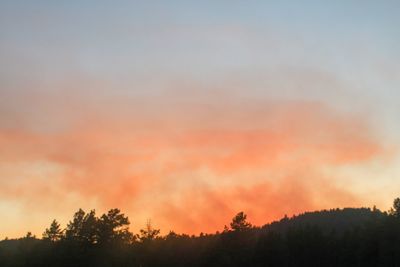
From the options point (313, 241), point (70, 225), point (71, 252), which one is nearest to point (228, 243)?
point (313, 241)

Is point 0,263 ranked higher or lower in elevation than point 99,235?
lower

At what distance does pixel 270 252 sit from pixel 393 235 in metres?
27.9

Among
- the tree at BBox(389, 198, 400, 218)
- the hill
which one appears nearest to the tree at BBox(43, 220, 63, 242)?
the hill

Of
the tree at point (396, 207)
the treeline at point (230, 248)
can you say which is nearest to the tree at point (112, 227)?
the treeline at point (230, 248)

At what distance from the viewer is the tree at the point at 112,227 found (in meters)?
123

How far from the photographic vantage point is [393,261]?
310 feet

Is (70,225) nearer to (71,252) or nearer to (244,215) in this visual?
(71,252)

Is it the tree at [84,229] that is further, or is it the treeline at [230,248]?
the tree at [84,229]

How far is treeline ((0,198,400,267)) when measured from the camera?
10125 cm

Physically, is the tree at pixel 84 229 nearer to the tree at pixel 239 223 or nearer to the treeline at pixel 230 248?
the treeline at pixel 230 248

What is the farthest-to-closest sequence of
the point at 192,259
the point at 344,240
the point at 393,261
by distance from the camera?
the point at 192,259, the point at 344,240, the point at 393,261

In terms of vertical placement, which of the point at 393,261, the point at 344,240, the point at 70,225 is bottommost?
the point at 393,261

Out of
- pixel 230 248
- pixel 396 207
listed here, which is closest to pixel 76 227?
pixel 230 248

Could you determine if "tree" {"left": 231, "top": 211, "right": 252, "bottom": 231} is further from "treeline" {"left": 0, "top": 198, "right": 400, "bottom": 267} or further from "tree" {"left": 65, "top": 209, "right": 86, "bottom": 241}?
"tree" {"left": 65, "top": 209, "right": 86, "bottom": 241}
